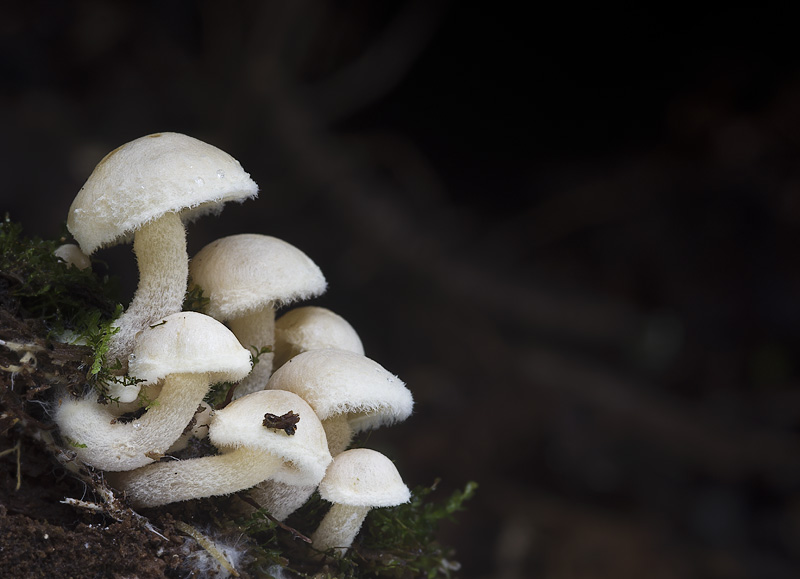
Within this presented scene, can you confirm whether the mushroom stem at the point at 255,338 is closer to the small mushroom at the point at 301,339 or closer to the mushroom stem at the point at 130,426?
the small mushroom at the point at 301,339

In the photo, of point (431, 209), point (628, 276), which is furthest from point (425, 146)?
point (628, 276)

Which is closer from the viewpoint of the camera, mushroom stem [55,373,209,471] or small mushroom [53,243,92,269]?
mushroom stem [55,373,209,471]

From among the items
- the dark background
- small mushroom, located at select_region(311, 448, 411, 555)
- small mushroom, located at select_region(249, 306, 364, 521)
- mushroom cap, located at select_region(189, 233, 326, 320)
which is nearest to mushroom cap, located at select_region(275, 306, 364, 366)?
small mushroom, located at select_region(249, 306, 364, 521)

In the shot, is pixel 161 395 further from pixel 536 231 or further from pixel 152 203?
pixel 536 231

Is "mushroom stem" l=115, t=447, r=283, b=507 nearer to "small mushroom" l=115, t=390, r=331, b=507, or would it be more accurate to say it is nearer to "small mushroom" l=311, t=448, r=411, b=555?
"small mushroom" l=115, t=390, r=331, b=507

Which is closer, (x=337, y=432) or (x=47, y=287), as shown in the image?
(x=47, y=287)

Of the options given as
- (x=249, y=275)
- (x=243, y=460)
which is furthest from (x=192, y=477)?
(x=249, y=275)
